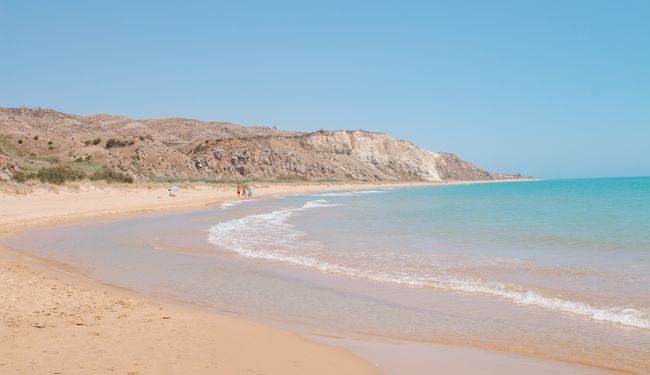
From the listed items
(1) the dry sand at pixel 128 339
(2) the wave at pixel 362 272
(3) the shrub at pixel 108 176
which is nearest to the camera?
(1) the dry sand at pixel 128 339

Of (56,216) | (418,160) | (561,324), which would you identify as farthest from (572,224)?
(418,160)

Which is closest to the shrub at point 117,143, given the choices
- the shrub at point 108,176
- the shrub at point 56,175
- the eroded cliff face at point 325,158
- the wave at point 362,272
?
the eroded cliff face at point 325,158

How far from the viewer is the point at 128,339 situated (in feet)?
17.9

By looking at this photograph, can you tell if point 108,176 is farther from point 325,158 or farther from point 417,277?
point 325,158

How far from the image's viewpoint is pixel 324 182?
8931 centimetres

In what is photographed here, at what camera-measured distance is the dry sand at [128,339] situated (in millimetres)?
4715

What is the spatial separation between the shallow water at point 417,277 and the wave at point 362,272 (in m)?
0.03

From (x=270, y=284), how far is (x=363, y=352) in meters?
4.07

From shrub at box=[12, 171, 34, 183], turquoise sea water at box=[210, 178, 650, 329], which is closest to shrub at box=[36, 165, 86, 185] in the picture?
shrub at box=[12, 171, 34, 183]

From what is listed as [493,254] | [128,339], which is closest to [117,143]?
[493,254]

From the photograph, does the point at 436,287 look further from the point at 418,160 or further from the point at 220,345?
the point at 418,160

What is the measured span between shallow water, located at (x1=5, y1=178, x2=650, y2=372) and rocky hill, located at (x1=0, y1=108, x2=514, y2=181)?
1019 inches

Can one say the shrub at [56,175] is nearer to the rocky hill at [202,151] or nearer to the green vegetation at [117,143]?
the rocky hill at [202,151]

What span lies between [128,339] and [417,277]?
5.70 meters
